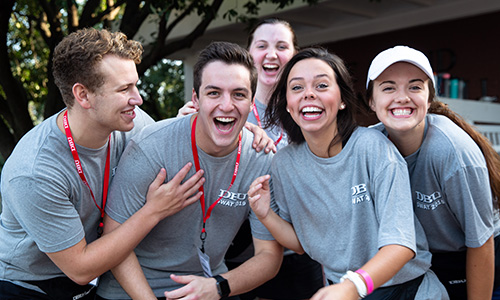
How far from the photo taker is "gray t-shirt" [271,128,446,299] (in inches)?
88.1

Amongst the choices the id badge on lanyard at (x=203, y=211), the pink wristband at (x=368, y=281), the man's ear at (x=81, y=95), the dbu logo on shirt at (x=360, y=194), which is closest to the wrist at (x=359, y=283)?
the pink wristband at (x=368, y=281)

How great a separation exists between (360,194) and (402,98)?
22.4 inches

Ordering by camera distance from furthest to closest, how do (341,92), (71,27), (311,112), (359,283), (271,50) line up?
(71,27) < (271,50) < (341,92) < (311,112) < (359,283)

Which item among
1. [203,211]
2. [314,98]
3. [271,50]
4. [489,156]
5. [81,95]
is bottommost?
[203,211]

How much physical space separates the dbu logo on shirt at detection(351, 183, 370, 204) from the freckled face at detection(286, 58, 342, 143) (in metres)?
0.33

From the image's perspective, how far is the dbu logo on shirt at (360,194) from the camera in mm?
2363

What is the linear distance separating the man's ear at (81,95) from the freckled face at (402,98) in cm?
157

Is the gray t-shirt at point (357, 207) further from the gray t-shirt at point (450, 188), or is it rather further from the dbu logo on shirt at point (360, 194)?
the gray t-shirt at point (450, 188)

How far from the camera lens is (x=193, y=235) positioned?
9.50ft

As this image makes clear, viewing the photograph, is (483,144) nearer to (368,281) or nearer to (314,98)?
(314,98)

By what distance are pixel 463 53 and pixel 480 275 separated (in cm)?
708

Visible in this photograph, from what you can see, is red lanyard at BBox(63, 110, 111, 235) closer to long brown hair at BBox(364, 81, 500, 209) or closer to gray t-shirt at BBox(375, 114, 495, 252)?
long brown hair at BBox(364, 81, 500, 209)

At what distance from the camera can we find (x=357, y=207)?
237 cm

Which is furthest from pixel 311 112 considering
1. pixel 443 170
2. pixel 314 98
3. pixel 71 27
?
pixel 71 27
